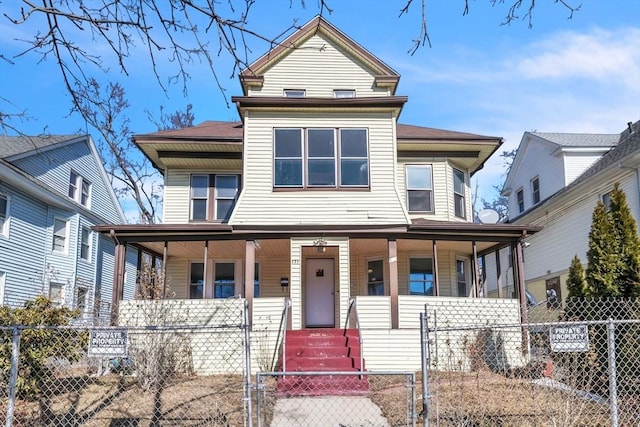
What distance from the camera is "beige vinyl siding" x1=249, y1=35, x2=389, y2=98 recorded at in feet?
46.8

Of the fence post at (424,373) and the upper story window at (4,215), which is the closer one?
the fence post at (424,373)

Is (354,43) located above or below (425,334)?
above

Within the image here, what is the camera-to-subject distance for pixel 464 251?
1504 cm

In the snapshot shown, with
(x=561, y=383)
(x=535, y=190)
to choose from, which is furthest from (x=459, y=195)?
(x=561, y=383)

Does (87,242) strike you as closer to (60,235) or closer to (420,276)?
(60,235)

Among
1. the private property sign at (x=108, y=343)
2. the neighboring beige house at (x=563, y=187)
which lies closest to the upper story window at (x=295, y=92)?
the neighboring beige house at (x=563, y=187)

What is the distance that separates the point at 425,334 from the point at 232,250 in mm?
9311

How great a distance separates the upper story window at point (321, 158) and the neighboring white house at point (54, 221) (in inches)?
224

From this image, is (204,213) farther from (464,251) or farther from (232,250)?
(464,251)

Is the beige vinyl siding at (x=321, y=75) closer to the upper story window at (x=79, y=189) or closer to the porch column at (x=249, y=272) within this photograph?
the porch column at (x=249, y=272)

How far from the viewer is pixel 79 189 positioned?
21.9m

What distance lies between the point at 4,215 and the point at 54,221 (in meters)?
2.93

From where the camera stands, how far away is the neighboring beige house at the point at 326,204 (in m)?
12.0

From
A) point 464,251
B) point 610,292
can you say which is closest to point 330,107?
point 464,251
